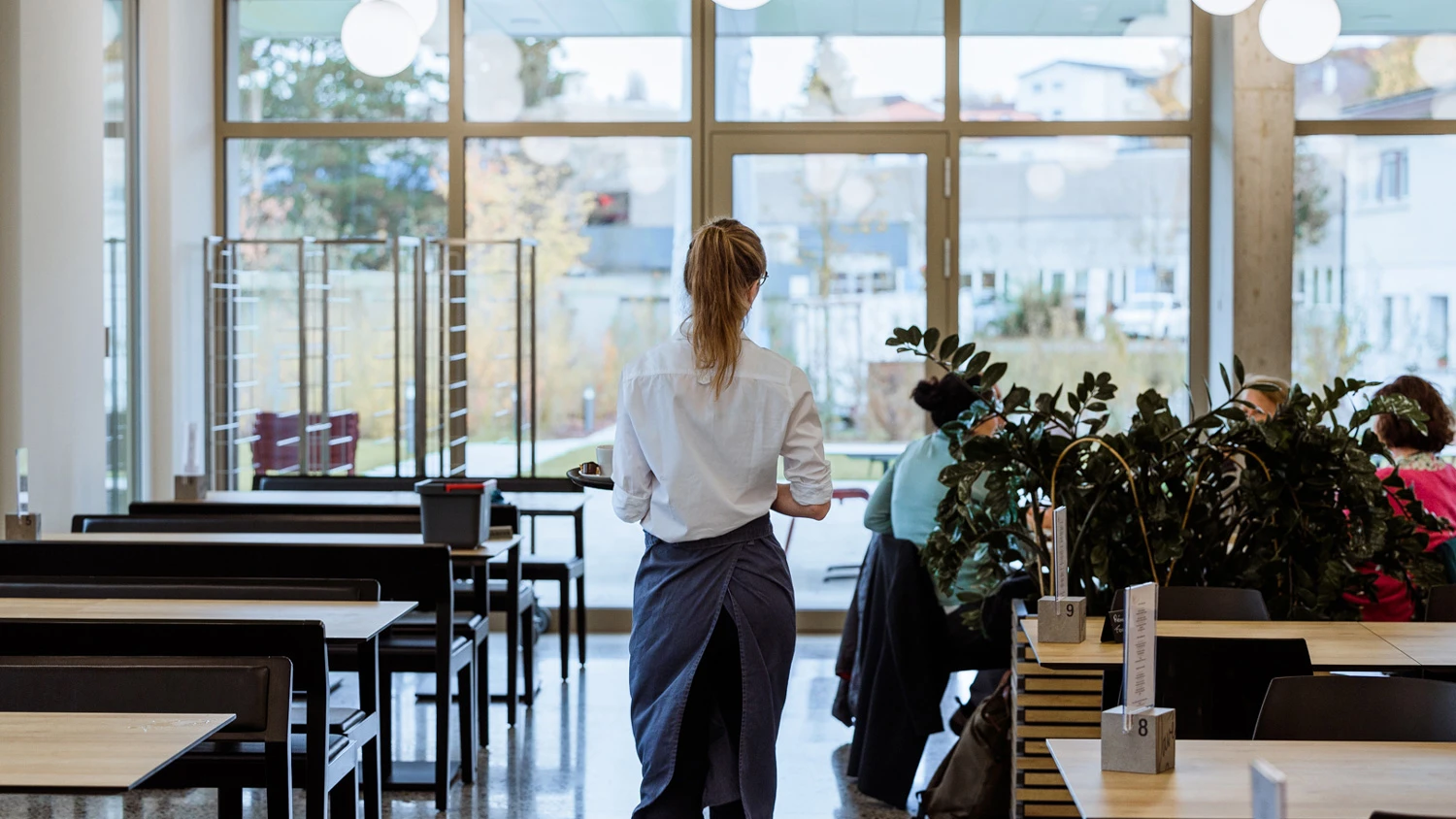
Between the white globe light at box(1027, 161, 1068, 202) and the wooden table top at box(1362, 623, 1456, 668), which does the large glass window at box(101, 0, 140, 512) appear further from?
the wooden table top at box(1362, 623, 1456, 668)

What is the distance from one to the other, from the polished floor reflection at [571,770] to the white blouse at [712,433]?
5.75 feet

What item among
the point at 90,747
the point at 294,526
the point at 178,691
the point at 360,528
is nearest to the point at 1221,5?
the point at 360,528

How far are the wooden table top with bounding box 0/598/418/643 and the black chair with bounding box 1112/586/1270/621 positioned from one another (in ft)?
6.08

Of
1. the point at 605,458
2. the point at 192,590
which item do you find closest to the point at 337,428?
the point at 192,590

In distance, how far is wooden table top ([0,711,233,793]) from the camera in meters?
1.91

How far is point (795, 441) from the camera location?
113 inches

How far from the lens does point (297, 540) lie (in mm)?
4555

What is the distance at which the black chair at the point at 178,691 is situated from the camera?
2.56 meters

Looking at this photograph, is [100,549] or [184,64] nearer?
[100,549]

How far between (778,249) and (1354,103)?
9.49 ft

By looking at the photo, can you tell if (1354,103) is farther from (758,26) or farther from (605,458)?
(605,458)

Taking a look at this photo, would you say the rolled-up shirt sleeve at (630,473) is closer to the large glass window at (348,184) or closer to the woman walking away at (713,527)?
the woman walking away at (713,527)

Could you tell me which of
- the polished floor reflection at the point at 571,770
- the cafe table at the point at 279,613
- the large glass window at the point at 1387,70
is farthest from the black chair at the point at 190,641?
the large glass window at the point at 1387,70

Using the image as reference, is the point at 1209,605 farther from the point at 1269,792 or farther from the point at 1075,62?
the point at 1075,62
